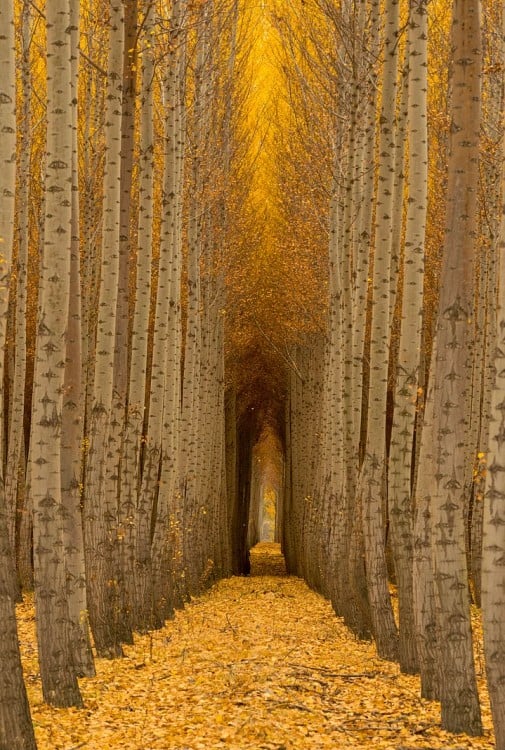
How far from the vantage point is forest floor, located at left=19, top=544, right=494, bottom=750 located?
6188 millimetres

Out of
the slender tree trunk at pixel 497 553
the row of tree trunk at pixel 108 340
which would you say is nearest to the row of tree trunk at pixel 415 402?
the slender tree trunk at pixel 497 553

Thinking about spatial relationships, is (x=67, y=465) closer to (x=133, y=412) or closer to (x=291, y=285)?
(x=133, y=412)

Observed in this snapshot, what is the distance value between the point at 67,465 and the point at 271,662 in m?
3.16

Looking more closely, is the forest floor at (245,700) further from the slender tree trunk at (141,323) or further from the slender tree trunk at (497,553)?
the slender tree trunk at (141,323)

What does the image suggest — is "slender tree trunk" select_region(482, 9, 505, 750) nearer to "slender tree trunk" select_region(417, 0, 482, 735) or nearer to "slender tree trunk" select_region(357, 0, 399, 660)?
"slender tree trunk" select_region(417, 0, 482, 735)

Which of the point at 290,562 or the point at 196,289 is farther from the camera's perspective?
the point at 290,562

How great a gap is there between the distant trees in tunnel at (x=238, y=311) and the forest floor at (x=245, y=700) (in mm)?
316

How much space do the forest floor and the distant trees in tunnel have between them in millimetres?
316

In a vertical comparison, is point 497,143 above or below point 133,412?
above

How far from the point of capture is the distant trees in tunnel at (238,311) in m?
6.16

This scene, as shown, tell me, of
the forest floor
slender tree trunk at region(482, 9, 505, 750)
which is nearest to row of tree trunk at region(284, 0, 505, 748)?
slender tree trunk at region(482, 9, 505, 750)

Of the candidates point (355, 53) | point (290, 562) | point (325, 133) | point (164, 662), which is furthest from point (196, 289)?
point (290, 562)

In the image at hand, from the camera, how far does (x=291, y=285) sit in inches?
840

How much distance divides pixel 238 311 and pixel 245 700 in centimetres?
1855
